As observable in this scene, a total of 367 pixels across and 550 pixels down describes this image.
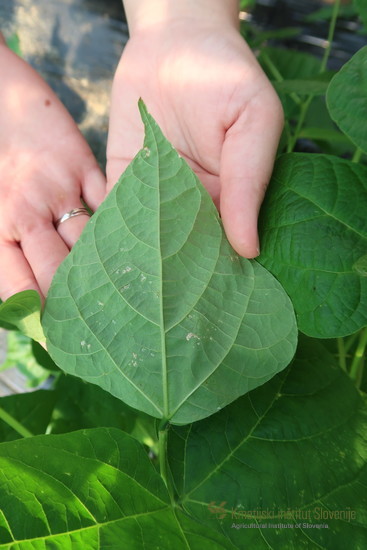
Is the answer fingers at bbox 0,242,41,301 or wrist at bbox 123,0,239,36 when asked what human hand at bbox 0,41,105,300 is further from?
wrist at bbox 123,0,239,36

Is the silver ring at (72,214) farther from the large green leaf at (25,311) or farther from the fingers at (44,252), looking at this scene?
the large green leaf at (25,311)

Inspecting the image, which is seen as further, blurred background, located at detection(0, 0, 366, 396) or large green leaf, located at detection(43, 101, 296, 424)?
blurred background, located at detection(0, 0, 366, 396)

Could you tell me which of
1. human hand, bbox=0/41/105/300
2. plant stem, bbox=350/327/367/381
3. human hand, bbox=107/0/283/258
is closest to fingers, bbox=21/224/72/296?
human hand, bbox=0/41/105/300

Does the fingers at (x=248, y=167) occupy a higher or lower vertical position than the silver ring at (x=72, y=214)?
higher

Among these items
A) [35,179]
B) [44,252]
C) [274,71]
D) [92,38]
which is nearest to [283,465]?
[44,252]

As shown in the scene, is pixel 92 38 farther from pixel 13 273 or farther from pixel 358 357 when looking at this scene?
pixel 358 357

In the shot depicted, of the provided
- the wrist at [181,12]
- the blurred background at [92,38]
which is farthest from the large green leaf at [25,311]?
the blurred background at [92,38]
